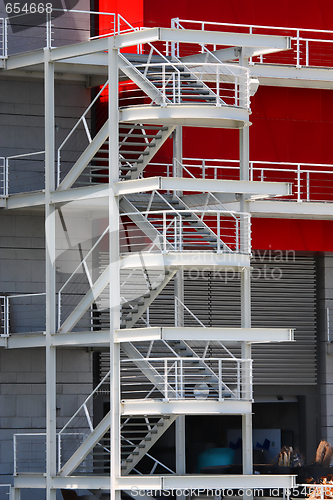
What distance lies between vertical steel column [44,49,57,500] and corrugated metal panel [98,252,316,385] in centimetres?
373

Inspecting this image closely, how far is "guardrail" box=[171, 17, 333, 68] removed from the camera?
20.5m

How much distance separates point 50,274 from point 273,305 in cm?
621

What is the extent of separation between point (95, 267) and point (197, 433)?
5054 mm

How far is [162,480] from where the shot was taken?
1544 centimetres

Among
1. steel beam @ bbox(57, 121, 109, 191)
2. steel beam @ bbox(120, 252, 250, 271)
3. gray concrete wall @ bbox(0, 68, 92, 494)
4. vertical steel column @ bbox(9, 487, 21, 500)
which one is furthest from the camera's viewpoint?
gray concrete wall @ bbox(0, 68, 92, 494)

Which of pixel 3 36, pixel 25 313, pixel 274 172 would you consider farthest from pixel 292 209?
pixel 3 36

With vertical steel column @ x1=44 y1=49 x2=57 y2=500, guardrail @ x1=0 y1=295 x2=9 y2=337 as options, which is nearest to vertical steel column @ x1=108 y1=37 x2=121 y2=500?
vertical steel column @ x1=44 y1=49 x2=57 y2=500

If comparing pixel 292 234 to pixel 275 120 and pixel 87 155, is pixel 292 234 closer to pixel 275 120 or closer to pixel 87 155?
pixel 275 120

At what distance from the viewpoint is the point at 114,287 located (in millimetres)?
16312

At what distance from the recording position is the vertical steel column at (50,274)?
56.3 feet

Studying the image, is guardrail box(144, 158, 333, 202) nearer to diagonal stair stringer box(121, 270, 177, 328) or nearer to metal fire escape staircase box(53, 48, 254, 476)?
metal fire escape staircase box(53, 48, 254, 476)

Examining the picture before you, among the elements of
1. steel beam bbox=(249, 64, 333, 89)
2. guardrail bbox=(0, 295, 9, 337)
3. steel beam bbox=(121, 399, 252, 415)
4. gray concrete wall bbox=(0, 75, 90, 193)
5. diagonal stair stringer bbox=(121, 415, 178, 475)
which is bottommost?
diagonal stair stringer bbox=(121, 415, 178, 475)

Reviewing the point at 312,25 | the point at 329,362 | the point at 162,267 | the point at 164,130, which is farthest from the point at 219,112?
the point at 329,362

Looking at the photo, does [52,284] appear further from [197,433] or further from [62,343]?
[197,433]
